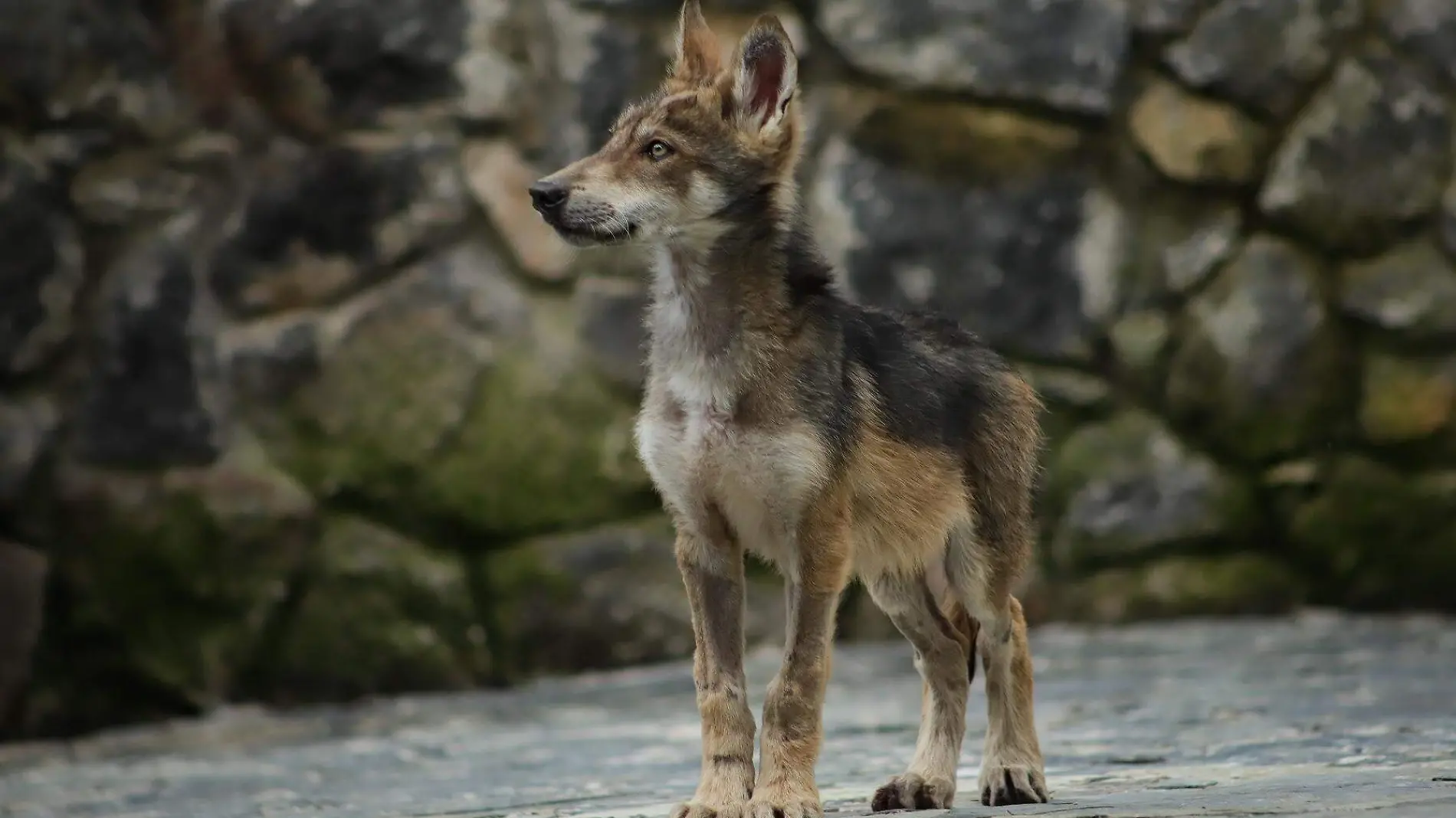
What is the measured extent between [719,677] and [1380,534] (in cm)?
414

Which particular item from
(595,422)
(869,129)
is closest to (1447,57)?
(869,129)

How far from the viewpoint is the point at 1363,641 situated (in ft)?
22.9

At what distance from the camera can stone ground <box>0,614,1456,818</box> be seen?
4441 millimetres

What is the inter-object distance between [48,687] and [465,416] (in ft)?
5.60

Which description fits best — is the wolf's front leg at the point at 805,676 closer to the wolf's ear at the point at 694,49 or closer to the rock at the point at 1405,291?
the wolf's ear at the point at 694,49

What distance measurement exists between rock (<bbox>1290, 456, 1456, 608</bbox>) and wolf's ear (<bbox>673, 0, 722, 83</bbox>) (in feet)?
12.5

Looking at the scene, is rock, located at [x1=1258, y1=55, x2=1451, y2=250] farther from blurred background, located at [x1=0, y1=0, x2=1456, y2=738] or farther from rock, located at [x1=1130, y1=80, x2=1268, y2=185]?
rock, located at [x1=1130, y1=80, x2=1268, y2=185]

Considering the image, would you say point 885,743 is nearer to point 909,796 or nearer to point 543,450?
point 909,796

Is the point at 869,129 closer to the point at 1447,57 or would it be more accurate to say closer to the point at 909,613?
the point at 1447,57

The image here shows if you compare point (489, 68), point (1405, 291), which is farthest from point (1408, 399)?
point (489, 68)

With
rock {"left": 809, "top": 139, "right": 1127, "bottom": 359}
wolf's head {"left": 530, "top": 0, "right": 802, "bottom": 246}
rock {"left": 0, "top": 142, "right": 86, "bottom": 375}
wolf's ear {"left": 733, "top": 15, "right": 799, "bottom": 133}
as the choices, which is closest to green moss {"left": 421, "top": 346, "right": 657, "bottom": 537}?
rock {"left": 809, "top": 139, "right": 1127, "bottom": 359}

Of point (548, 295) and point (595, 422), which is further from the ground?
point (548, 295)

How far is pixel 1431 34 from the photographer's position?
299 inches

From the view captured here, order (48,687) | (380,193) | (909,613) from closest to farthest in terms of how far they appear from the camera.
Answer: (909,613)
(48,687)
(380,193)
